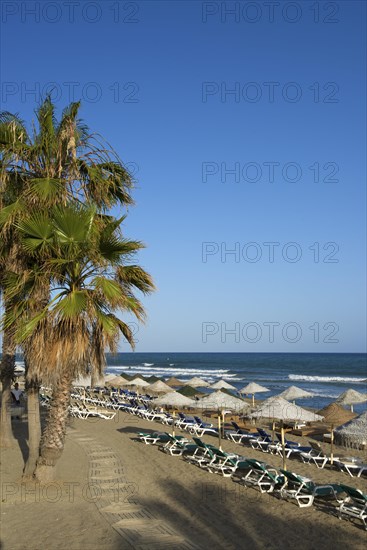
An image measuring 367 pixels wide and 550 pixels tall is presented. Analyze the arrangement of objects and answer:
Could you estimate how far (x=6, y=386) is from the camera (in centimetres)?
1438

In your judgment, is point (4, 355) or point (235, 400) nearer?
point (4, 355)

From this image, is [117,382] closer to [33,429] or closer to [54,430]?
[33,429]

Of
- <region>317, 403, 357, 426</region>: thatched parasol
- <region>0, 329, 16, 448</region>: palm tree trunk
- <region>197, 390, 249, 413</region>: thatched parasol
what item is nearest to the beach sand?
<region>0, 329, 16, 448</region>: palm tree trunk

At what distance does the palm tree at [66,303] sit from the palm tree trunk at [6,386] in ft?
11.3

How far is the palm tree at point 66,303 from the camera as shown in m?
9.66

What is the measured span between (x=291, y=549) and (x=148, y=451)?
8.43m

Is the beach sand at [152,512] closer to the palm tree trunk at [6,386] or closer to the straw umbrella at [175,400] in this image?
the palm tree trunk at [6,386]

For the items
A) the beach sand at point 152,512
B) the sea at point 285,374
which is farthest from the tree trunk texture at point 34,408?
the sea at point 285,374

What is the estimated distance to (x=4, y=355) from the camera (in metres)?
13.9

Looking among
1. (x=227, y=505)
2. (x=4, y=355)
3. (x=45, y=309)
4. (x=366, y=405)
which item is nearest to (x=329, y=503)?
(x=227, y=505)

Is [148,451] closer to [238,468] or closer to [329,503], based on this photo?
[238,468]

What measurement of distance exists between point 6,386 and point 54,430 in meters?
4.37

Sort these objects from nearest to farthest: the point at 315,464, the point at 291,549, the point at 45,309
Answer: the point at 291,549
the point at 45,309
the point at 315,464

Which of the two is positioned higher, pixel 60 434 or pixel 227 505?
pixel 60 434
